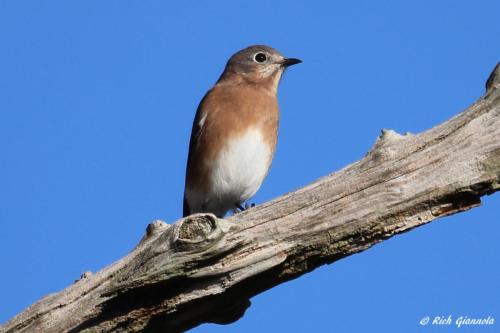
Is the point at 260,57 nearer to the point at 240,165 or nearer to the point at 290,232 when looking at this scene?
the point at 240,165

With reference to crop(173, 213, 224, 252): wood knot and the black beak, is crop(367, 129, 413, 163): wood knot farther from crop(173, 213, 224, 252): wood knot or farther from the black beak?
the black beak

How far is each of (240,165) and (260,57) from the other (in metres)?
2.32

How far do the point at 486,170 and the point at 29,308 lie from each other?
401 centimetres

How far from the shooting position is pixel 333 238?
5.96 m

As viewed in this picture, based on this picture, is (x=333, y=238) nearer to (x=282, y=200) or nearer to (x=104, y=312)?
(x=282, y=200)

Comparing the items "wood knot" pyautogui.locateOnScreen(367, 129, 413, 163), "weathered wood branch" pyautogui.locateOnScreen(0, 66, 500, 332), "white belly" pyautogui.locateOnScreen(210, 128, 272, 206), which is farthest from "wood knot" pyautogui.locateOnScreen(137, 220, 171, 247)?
"white belly" pyautogui.locateOnScreen(210, 128, 272, 206)

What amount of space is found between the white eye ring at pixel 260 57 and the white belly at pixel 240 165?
6.13ft

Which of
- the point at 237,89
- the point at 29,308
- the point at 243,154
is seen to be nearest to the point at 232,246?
the point at 29,308

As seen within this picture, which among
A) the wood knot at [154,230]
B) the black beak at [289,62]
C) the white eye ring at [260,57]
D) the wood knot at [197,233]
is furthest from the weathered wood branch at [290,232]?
the white eye ring at [260,57]

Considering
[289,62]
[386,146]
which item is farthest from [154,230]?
[289,62]

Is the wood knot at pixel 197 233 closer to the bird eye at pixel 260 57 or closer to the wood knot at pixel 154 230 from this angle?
the wood knot at pixel 154 230

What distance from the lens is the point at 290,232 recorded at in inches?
239

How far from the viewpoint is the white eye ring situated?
1115 centimetres

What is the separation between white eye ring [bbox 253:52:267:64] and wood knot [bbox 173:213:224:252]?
5746 mm
